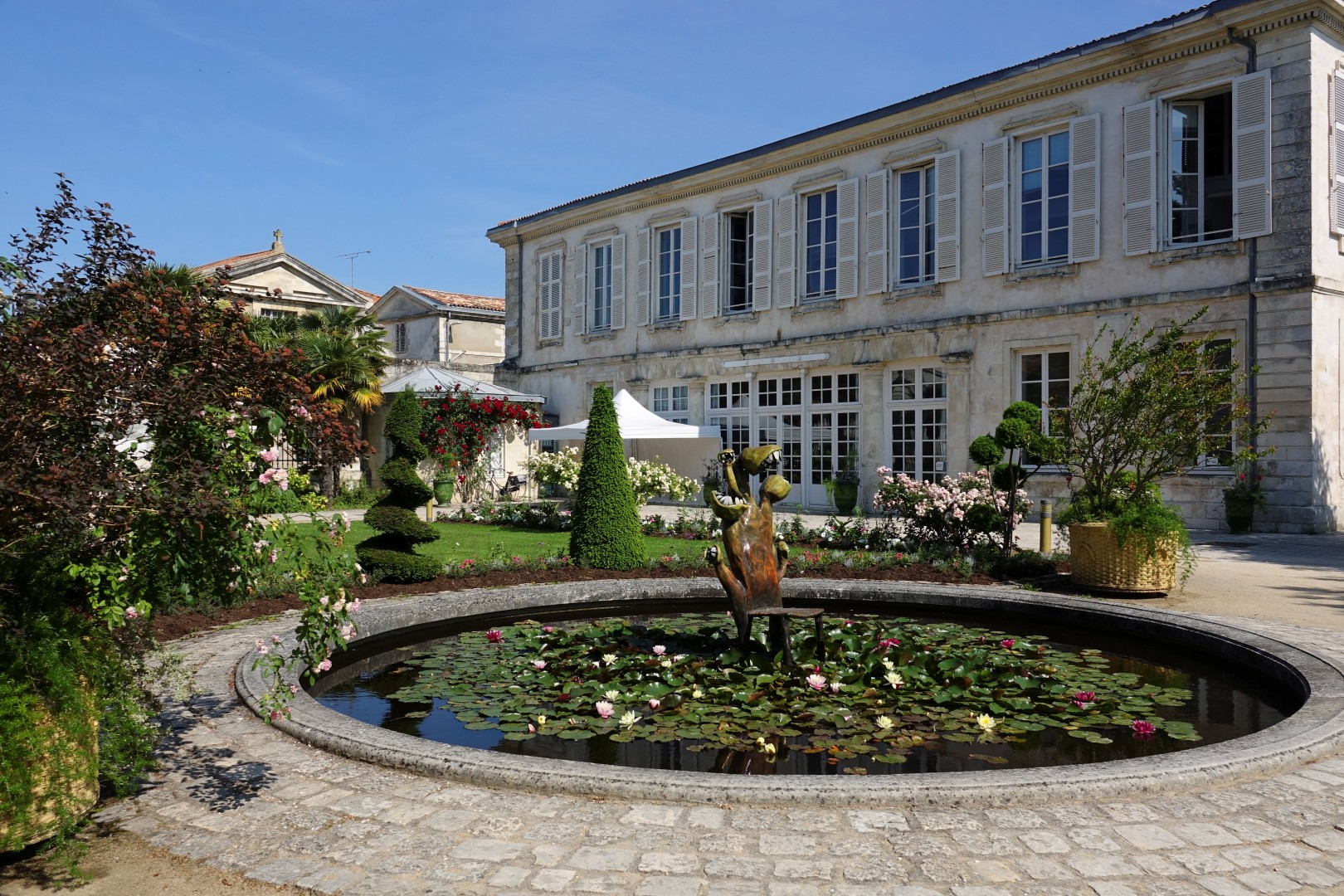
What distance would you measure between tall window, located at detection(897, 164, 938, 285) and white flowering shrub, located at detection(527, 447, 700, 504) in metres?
5.61

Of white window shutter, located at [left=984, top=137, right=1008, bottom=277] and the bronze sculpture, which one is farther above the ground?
white window shutter, located at [left=984, top=137, right=1008, bottom=277]

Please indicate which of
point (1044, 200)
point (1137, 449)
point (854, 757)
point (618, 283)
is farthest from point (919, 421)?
point (854, 757)

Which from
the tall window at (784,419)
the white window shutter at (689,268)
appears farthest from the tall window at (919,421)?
the white window shutter at (689,268)

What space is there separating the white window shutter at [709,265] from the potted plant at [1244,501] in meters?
10.8

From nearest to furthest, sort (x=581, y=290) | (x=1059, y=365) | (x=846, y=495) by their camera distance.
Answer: (x=1059, y=365) < (x=846, y=495) < (x=581, y=290)

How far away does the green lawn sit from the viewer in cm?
1048

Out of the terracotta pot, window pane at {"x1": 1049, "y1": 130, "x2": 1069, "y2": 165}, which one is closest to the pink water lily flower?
window pane at {"x1": 1049, "y1": 130, "x2": 1069, "y2": 165}

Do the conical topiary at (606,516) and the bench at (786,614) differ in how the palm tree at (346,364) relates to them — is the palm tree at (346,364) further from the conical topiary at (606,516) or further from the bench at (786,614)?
the bench at (786,614)

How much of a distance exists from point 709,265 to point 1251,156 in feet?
34.7

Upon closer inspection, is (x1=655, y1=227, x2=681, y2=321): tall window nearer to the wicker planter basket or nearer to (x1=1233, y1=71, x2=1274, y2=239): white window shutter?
(x1=1233, y1=71, x2=1274, y2=239): white window shutter

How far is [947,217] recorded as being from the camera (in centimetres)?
1712

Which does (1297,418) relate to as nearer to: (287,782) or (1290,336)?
(1290,336)

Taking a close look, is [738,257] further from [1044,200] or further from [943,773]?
[943,773]

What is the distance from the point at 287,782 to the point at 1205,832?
310 cm
